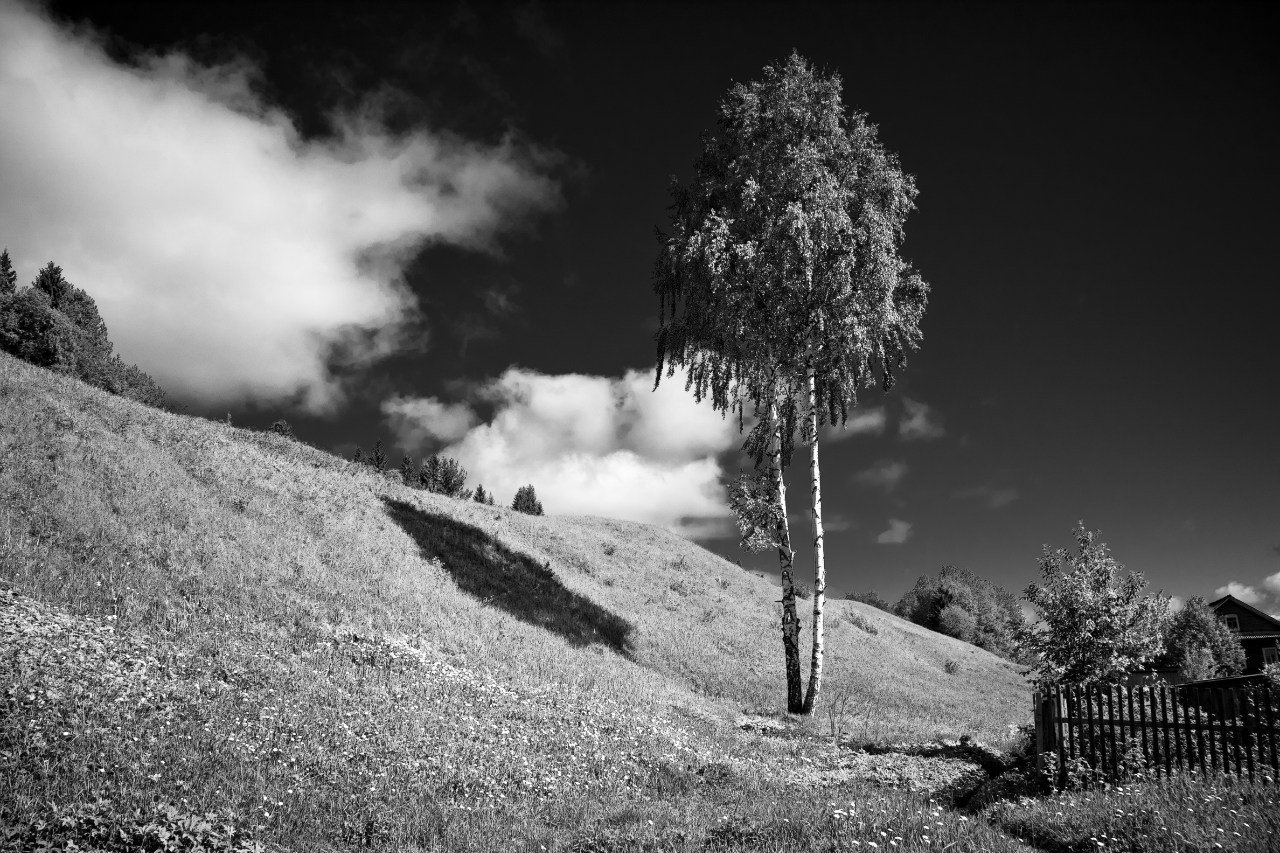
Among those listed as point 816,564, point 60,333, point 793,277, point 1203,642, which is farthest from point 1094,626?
point 60,333

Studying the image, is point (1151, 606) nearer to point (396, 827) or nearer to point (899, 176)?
point (899, 176)

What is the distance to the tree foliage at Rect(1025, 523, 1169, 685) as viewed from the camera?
58.5ft

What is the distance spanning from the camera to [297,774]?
8.67 metres

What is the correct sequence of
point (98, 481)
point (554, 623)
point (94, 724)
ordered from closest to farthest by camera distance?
point (94, 724) < point (98, 481) < point (554, 623)

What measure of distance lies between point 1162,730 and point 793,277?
1327 centimetres

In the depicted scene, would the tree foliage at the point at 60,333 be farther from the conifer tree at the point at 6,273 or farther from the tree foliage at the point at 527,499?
the tree foliage at the point at 527,499

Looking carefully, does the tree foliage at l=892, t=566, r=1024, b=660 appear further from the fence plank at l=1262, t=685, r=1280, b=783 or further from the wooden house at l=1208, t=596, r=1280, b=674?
the fence plank at l=1262, t=685, r=1280, b=783

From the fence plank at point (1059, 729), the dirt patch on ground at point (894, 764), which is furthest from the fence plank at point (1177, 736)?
the dirt patch on ground at point (894, 764)

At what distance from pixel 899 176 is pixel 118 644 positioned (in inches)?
885

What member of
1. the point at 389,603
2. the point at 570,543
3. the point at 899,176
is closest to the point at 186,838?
the point at 389,603

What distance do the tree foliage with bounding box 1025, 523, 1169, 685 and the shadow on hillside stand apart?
1305cm

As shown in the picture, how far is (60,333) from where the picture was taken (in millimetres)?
47406

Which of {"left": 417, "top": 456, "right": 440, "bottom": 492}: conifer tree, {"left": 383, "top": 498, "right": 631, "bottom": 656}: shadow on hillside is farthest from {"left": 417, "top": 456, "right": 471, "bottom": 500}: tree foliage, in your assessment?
{"left": 383, "top": 498, "right": 631, "bottom": 656}: shadow on hillside

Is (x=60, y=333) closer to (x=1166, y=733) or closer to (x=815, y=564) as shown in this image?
(x=815, y=564)
